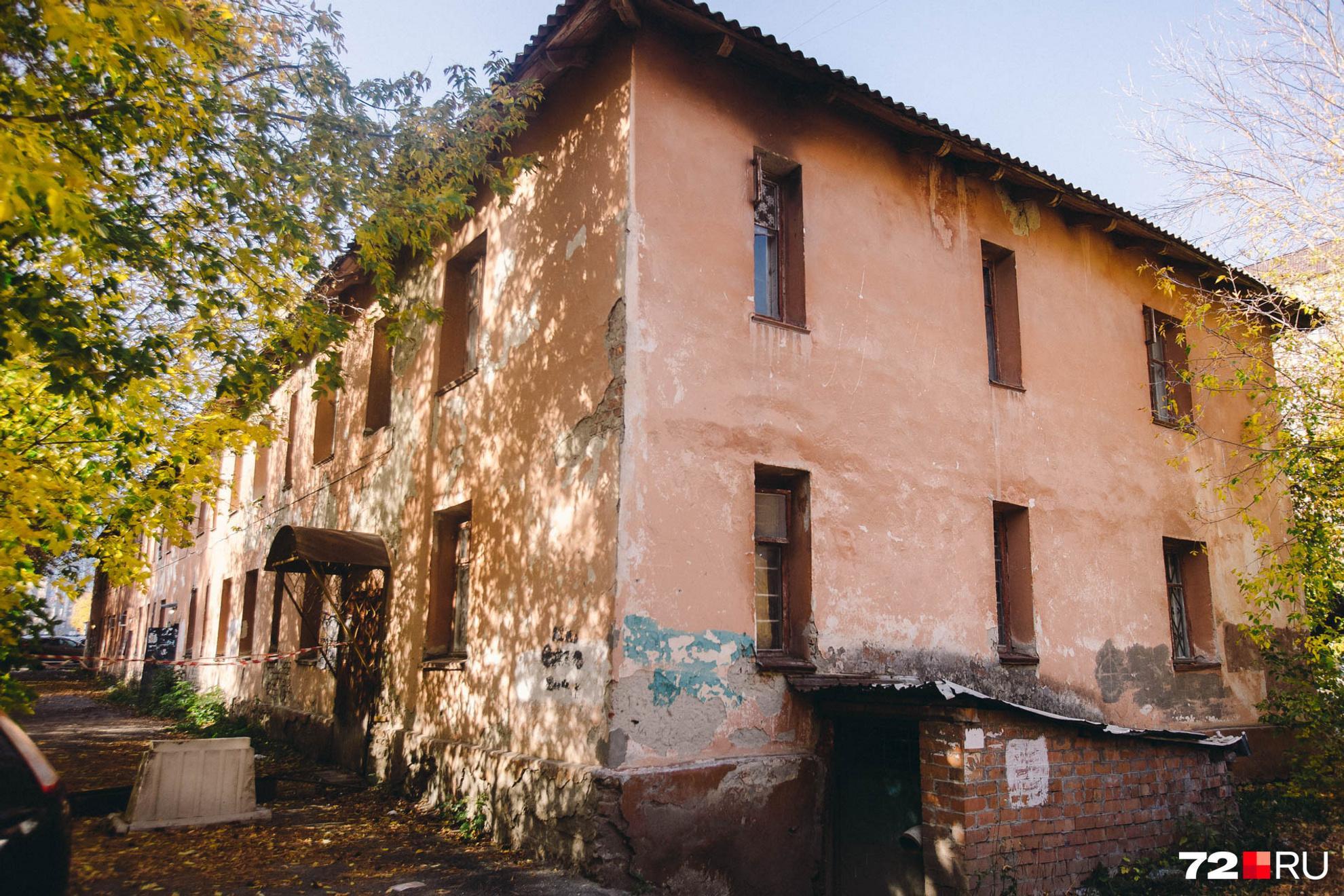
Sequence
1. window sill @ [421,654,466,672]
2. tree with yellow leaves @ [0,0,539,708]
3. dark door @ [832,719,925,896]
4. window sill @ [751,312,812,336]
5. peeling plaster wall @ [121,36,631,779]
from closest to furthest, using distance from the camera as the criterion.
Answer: tree with yellow leaves @ [0,0,539,708]
dark door @ [832,719,925,896]
peeling plaster wall @ [121,36,631,779]
window sill @ [751,312,812,336]
window sill @ [421,654,466,672]

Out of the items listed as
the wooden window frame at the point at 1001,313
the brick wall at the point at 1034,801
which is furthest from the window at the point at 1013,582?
the brick wall at the point at 1034,801

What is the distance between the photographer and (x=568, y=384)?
753cm

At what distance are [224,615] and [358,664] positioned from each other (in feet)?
27.1

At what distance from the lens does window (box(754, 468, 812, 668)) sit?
7484 mm

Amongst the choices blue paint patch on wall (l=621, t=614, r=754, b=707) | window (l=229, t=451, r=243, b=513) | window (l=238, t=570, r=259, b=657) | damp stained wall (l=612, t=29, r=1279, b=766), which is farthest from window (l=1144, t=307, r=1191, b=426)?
window (l=229, t=451, r=243, b=513)

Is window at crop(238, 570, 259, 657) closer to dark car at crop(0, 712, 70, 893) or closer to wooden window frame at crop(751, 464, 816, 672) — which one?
wooden window frame at crop(751, 464, 816, 672)

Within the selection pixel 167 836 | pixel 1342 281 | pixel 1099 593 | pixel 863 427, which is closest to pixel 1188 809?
pixel 1099 593

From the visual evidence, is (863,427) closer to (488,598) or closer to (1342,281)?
(488,598)

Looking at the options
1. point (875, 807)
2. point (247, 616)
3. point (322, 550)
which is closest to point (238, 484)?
point (247, 616)

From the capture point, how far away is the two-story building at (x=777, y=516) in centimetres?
654

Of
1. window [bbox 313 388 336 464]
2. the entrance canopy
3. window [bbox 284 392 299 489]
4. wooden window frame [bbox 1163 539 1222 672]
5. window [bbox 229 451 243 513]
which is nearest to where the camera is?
the entrance canopy

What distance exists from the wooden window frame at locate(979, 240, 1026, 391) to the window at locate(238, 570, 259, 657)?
13.2 meters

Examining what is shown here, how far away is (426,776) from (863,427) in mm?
5424

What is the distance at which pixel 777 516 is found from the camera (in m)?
7.73
